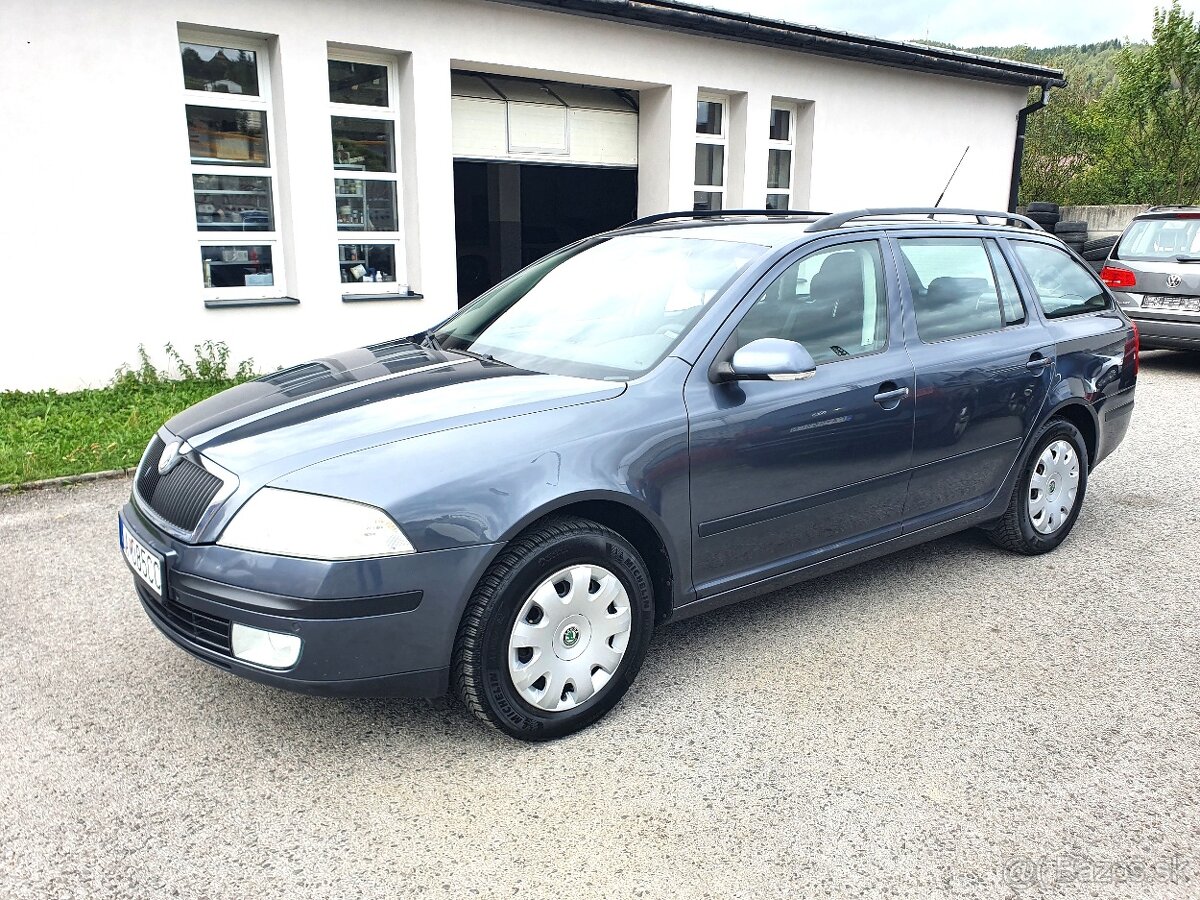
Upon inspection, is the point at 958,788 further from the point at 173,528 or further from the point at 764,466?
the point at 173,528

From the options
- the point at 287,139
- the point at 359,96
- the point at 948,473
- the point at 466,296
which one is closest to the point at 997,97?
the point at 466,296

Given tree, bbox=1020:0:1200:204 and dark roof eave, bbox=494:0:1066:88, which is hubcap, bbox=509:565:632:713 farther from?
tree, bbox=1020:0:1200:204

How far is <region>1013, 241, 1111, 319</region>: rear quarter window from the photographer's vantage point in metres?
4.91

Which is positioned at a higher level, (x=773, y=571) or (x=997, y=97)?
(x=997, y=97)

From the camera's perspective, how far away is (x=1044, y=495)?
488 cm

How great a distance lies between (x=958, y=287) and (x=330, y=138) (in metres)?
6.53

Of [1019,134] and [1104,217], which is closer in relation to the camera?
[1019,134]

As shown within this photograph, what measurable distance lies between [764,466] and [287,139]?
685 centimetres

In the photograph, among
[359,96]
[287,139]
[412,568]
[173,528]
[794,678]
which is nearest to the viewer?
[412,568]

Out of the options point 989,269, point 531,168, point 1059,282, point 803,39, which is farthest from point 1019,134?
point 989,269

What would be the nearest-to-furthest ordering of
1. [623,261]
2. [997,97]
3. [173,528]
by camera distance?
[173,528] < [623,261] < [997,97]

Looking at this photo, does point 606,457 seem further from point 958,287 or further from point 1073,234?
point 1073,234

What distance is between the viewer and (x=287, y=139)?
8703 millimetres

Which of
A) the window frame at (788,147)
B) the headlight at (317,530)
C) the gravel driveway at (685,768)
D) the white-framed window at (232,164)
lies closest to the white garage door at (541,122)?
the window frame at (788,147)
